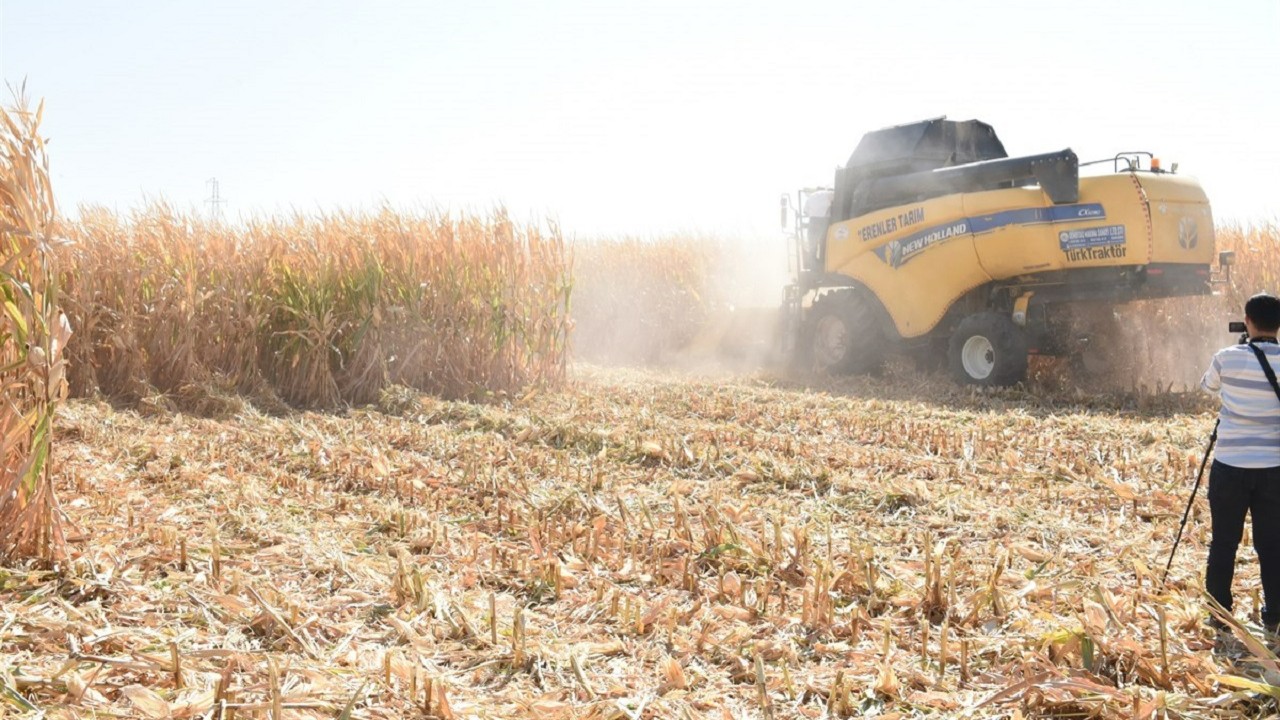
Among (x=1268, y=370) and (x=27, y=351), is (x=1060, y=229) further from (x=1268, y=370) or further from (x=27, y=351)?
(x=27, y=351)

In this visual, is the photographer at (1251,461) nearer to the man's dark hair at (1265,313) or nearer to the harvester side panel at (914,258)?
the man's dark hair at (1265,313)

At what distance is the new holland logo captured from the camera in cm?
1022

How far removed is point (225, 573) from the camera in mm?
4301

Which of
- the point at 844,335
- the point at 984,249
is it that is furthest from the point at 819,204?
the point at 984,249

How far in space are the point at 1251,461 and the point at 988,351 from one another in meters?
7.21

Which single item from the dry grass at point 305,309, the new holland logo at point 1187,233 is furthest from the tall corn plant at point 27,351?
the new holland logo at point 1187,233

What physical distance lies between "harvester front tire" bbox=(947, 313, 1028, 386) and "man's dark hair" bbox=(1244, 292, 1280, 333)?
→ 261 inches

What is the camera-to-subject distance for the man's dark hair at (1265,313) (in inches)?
156

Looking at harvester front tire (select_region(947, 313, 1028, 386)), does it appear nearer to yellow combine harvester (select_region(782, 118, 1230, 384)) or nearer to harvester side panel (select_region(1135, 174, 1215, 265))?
yellow combine harvester (select_region(782, 118, 1230, 384))

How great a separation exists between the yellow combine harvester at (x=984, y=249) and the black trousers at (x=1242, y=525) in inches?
262

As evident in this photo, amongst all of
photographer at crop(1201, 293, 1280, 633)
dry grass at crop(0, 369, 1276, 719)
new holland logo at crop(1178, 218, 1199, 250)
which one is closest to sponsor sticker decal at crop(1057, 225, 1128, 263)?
new holland logo at crop(1178, 218, 1199, 250)

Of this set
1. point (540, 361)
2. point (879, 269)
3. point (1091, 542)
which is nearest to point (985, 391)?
point (879, 269)

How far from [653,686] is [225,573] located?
2024 mm

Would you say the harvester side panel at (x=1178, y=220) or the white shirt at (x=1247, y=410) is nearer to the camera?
the white shirt at (x=1247, y=410)
